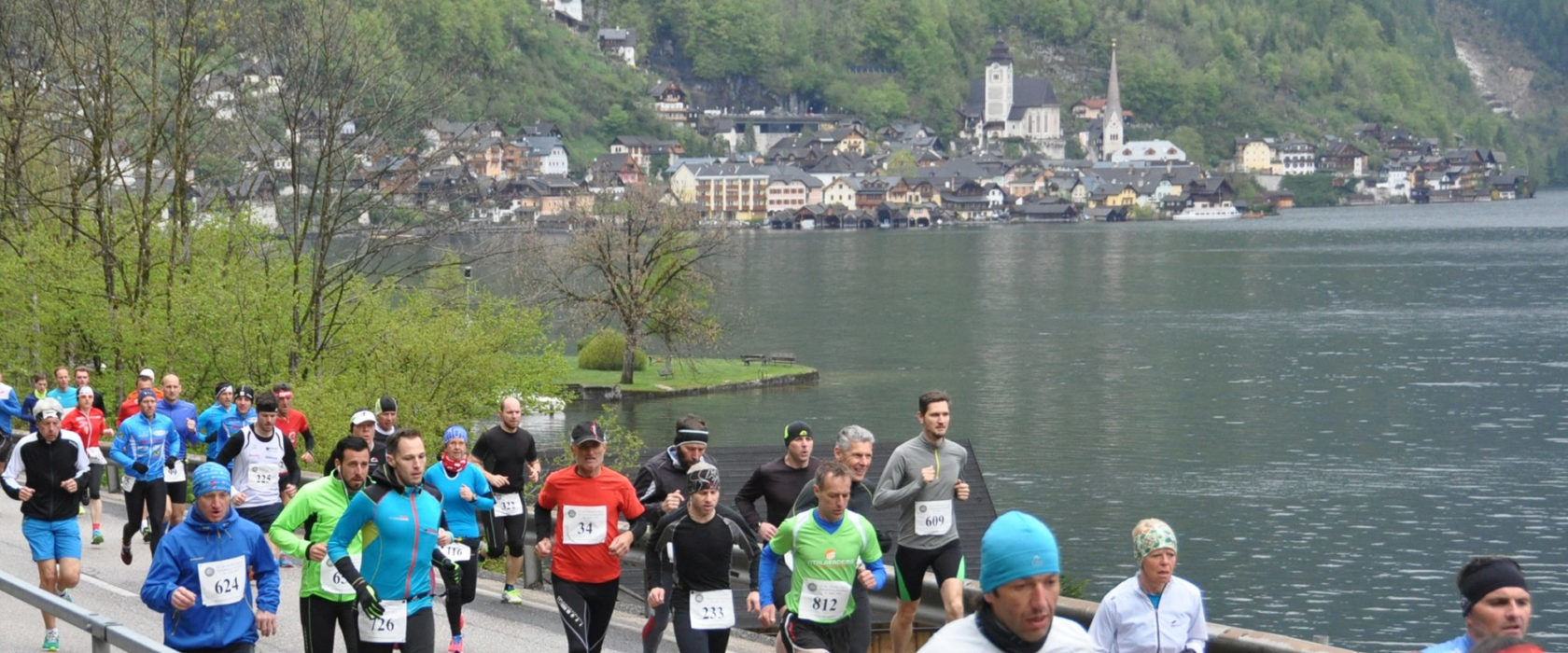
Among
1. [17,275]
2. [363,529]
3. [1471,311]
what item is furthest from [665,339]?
[363,529]

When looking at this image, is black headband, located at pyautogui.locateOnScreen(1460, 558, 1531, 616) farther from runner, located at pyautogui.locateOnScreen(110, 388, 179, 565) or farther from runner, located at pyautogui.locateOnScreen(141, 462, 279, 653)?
runner, located at pyautogui.locateOnScreen(110, 388, 179, 565)

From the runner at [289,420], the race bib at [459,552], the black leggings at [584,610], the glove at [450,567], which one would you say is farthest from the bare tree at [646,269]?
the black leggings at [584,610]

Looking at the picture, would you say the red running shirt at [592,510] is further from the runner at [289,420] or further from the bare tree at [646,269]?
the bare tree at [646,269]

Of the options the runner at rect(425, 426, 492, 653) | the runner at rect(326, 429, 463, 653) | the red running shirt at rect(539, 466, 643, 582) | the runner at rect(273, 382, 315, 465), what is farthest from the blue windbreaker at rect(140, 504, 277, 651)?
the runner at rect(273, 382, 315, 465)

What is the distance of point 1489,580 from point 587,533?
5303 mm

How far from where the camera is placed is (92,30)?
1110 inches

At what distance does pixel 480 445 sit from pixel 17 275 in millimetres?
17760

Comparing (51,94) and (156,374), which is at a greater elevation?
(51,94)

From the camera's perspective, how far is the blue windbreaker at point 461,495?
41.8 feet

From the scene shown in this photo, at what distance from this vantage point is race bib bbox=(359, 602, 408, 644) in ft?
30.8

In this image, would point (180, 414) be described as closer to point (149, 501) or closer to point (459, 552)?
point (149, 501)

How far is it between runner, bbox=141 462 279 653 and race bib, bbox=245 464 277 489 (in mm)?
4745

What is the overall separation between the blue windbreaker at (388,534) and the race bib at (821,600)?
1.90 m

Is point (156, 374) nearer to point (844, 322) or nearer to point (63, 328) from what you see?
point (63, 328)
